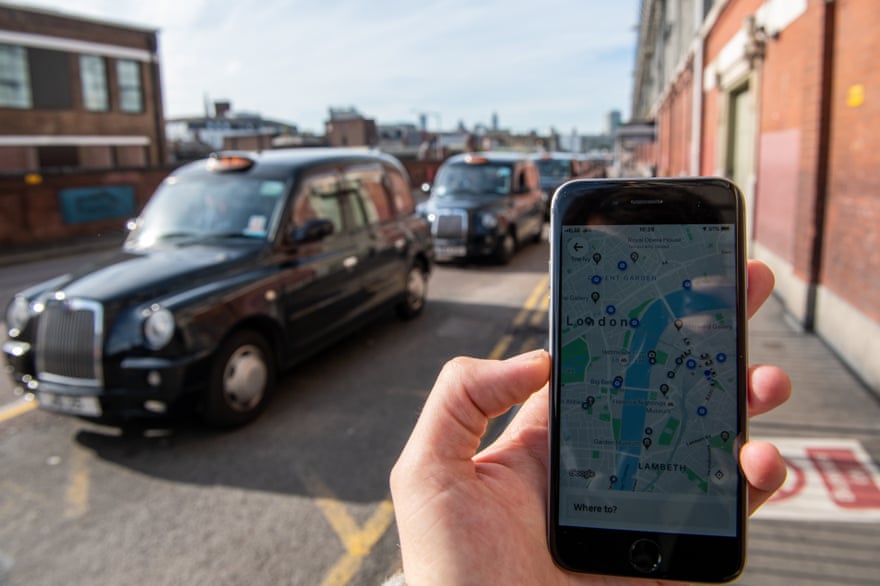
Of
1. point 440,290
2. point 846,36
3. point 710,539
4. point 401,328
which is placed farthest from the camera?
point 440,290

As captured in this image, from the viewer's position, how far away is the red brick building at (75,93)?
2995 centimetres

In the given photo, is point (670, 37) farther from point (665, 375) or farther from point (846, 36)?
point (665, 375)

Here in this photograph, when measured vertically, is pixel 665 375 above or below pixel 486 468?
above

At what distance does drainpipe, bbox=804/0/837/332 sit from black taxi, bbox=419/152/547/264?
5931 millimetres

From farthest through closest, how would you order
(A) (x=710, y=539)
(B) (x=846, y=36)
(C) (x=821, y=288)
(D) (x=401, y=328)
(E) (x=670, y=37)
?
(E) (x=670, y=37), (D) (x=401, y=328), (C) (x=821, y=288), (B) (x=846, y=36), (A) (x=710, y=539)

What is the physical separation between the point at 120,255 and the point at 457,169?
29.2ft

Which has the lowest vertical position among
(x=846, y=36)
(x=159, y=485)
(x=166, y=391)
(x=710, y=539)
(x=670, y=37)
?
(x=159, y=485)

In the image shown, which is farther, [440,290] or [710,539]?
[440,290]

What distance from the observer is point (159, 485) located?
4391 mm

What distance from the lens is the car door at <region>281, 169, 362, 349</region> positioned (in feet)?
19.4

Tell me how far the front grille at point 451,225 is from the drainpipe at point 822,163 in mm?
6119

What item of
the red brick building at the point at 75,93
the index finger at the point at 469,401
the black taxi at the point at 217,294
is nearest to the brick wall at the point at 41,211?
the red brick building at the point at 75,93

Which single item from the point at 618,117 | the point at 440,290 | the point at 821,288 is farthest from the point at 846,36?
the point at 618,117

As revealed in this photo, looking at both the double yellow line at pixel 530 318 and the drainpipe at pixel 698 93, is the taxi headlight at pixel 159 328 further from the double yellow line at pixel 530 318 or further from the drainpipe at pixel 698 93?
the drainpipe at pixel 698 93
